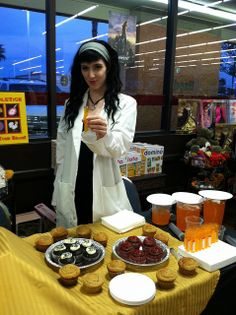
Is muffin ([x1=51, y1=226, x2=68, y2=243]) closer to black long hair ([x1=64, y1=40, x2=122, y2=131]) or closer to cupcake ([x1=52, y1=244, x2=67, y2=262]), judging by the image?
cupcake ([x1=52, y1=244, x2=67, y2=262])

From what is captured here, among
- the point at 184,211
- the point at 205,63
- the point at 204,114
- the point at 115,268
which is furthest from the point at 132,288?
the point at 205,63

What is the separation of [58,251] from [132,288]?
0.33 metres

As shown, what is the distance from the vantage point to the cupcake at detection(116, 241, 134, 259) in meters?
1.19

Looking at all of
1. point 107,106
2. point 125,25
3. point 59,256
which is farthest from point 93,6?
point 59,256

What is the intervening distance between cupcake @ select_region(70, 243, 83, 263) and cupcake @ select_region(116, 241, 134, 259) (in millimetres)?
145

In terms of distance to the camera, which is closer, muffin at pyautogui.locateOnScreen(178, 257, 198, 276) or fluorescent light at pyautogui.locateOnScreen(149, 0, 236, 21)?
muffin at pyautogui.locateOnScreen(178, 257, 198, 276)

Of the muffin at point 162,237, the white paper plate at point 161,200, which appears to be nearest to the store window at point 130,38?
the white paper plate at point 161,200

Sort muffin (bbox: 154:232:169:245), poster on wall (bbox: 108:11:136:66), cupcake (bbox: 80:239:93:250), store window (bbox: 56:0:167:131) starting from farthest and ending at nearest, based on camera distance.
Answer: poster on wall (bbox: 108:11:136:66) < store window (bbox: 56:0:167:131) < muffin (bbox: 154:232:169:245) < cupcake (bbox: 80:239:93:250)

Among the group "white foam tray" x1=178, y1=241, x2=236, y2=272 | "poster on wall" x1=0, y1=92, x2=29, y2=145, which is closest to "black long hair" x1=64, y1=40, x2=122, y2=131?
"white foam tray" x1=178, y1=241, x2=236, y2=272

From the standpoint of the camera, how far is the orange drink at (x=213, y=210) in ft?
4.96

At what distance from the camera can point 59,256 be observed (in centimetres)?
114

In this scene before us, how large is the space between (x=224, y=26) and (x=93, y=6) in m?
2.24

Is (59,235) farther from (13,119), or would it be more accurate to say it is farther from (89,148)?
(13,119)

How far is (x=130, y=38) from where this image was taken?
144 inches
